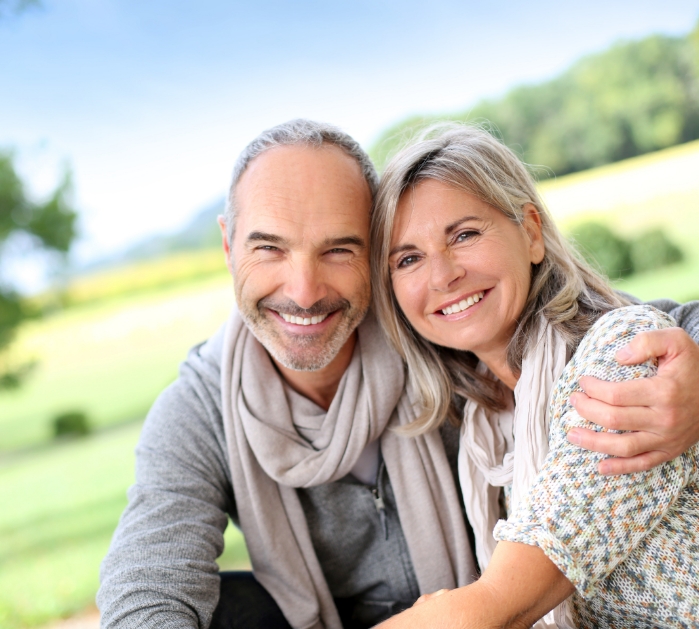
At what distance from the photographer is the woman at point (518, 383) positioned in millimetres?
1299

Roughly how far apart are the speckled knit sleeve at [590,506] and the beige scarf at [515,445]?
0.10 m

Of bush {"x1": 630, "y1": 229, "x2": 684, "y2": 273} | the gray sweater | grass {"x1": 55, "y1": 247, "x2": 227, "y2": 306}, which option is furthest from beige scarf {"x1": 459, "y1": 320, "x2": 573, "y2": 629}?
grass {"x1": 55, "y1": 247, "x2": 227, "y2": 306}

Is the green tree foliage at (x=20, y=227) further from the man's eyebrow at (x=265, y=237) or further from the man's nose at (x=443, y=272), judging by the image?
the man's nose at (x=443, y=272)

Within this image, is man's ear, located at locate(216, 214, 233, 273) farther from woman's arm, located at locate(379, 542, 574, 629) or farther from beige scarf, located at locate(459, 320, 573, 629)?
woman's arm, located at locate(379, 542, 574, 629)

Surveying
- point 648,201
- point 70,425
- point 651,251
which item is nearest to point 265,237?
point 651,251

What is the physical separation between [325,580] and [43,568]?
4905mm

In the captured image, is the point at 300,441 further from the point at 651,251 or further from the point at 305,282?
the point at 651,251

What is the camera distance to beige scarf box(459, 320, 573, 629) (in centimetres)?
163

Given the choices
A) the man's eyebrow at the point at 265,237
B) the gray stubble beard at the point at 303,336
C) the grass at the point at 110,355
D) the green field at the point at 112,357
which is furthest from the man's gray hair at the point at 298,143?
the grass at the point at 110,355

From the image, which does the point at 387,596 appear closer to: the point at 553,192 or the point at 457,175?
the point at 457,175

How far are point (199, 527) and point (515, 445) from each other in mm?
913

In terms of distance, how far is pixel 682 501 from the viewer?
1424 mm

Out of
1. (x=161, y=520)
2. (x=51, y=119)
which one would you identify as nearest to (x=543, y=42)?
(x=51, y=119)

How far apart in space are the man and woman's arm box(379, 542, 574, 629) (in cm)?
71
